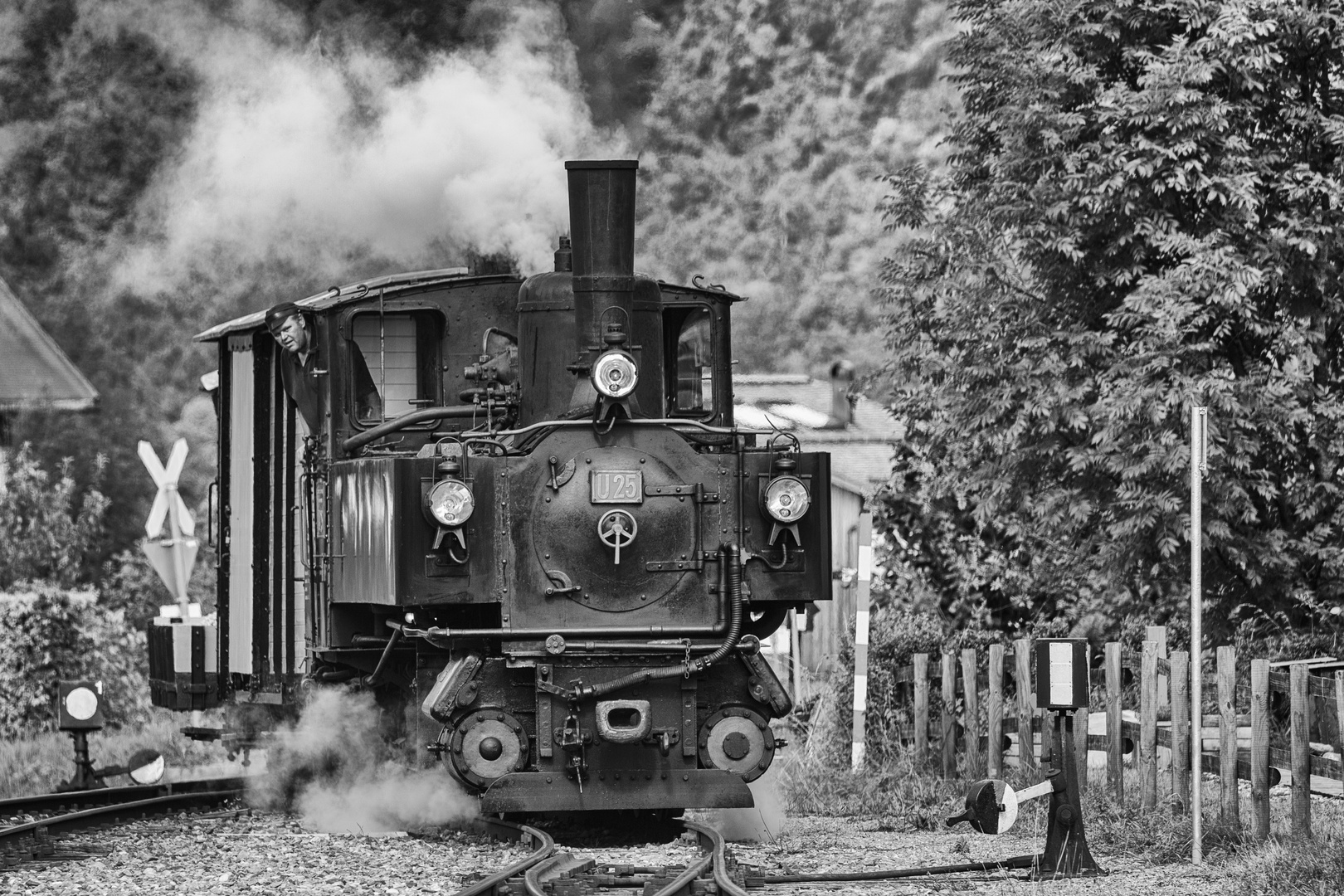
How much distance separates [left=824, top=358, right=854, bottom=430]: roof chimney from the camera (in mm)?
48094

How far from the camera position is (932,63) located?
144 feet

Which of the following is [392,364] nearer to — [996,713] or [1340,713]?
[996,713]

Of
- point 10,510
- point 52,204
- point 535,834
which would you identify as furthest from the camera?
point 52,204

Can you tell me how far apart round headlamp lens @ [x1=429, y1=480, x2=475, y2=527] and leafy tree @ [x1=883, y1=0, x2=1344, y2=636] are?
23.2ft

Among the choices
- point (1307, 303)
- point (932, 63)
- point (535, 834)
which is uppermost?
point (932, 63)

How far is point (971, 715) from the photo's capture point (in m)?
14.5

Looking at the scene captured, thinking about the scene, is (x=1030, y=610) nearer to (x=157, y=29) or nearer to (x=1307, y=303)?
(x=1307, y=303)

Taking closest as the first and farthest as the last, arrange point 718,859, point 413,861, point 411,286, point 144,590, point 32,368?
point 718,859, point 413,861, point 411,286, point 144,590, point 32,368

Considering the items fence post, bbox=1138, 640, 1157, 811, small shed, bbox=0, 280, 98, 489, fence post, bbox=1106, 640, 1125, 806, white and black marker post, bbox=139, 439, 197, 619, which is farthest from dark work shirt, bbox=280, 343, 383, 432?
small shed, bbox=0, 280, 98, 489

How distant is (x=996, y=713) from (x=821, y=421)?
109 ft

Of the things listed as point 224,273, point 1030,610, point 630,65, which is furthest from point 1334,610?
point 224,273

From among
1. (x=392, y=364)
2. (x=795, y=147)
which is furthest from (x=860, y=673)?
(x=795, y=147)

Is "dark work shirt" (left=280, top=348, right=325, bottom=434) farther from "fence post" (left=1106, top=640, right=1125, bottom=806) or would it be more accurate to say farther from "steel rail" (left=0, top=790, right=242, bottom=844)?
"fence post" (left=1106, top=640, right=1125, bottom=806)

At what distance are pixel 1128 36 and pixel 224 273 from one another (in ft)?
31.5
